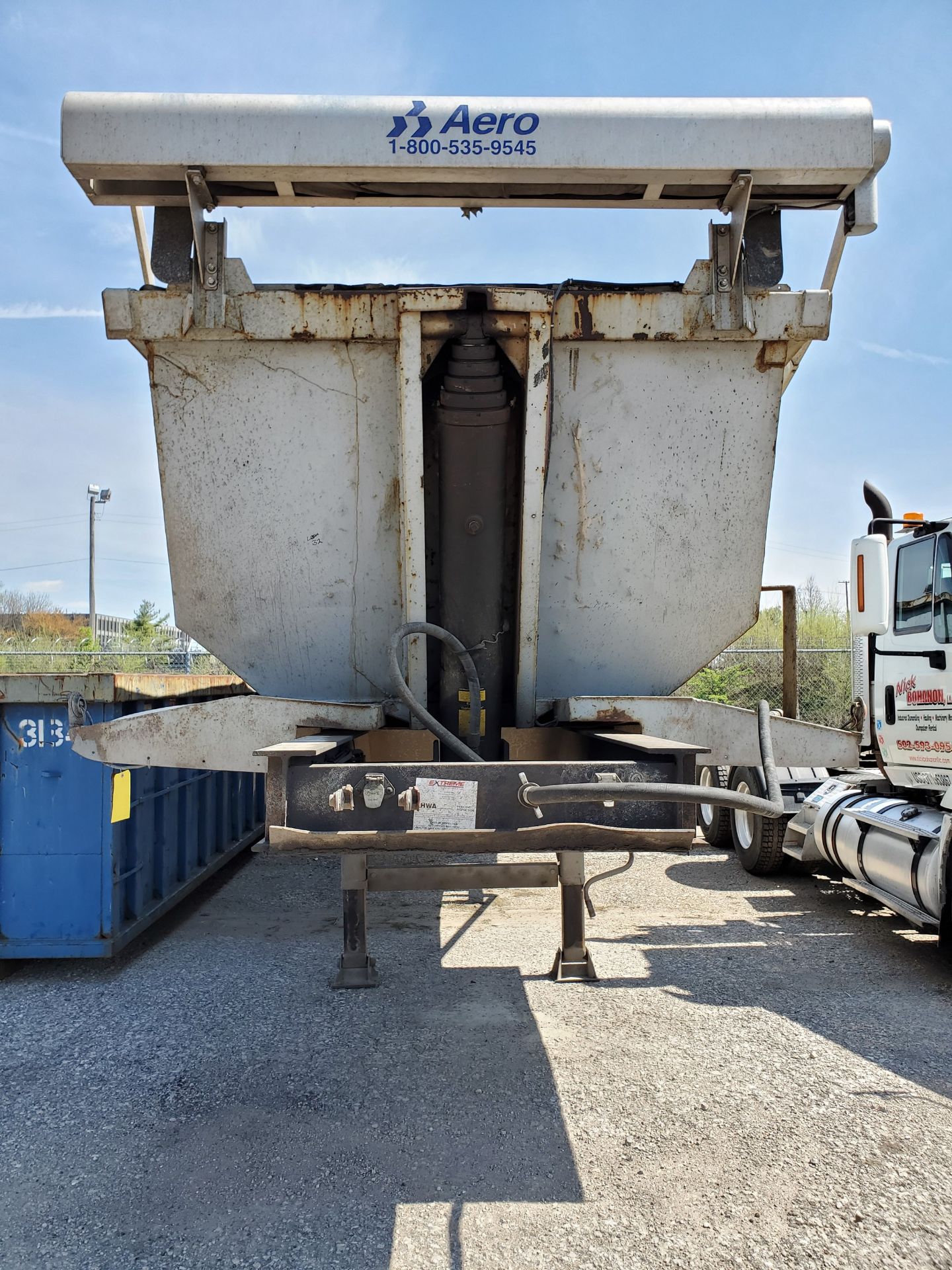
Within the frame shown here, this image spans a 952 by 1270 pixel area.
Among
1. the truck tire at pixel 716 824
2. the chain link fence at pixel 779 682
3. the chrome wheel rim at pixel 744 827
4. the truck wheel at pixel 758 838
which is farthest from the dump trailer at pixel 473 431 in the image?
the chain link fence at pixel 779 682

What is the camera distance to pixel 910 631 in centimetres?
604

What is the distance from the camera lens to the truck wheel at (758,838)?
307 inches

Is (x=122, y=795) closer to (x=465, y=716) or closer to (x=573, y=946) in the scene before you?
(x=465, y=716)

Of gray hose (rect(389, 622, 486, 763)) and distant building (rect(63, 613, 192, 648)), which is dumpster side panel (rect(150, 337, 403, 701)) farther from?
distant building (rect(63, 613, 192, 648))

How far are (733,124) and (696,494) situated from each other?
1.35 metres

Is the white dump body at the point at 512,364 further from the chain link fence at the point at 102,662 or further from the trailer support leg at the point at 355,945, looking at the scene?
the chain link fence at the point at 102,662

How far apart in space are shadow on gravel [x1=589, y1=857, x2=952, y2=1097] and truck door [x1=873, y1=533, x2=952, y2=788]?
3.60 feet

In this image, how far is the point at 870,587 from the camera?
5.21m

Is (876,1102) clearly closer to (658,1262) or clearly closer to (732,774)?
(658,1262)

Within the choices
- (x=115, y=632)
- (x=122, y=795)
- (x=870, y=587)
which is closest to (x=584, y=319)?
(x=870, y=587)

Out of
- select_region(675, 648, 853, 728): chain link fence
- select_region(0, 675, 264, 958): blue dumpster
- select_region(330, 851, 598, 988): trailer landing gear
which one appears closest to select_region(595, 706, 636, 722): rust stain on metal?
select_region(330, 851, 598, 988): trailer landing gear

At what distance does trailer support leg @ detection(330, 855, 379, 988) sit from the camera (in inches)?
181

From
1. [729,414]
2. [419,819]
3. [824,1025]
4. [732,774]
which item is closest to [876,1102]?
[824,1025]

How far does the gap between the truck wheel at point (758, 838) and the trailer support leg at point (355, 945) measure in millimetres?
3774
